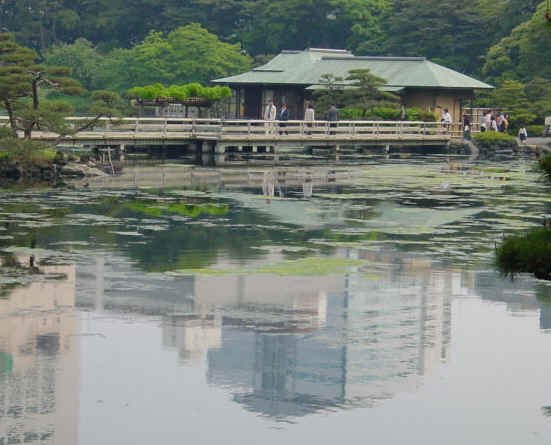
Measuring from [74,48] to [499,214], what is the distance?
4866 centimetres

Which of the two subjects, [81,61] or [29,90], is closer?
[29,90]

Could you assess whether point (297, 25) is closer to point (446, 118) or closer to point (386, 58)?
point (386, 58)

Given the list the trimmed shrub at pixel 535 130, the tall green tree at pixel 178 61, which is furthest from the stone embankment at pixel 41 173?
the tall green tree at pixel 178 61

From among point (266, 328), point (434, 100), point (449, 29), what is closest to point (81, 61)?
point (449, 29)

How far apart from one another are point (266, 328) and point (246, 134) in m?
31.2

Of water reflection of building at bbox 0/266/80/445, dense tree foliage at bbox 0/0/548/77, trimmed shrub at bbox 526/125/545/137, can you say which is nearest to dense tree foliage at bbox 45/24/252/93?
dense tree foliage at bbox 0/0/548/77

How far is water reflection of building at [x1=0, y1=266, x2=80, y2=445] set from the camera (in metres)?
10.1

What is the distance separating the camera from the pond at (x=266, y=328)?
10520mm

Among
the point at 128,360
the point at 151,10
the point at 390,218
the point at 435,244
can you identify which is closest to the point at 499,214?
the point at 390,218

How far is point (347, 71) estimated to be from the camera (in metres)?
55.7

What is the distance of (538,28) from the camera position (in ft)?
189

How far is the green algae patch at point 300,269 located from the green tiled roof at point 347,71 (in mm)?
35608

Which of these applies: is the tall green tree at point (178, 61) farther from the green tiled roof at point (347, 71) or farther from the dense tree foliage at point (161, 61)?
the green tiled roof at point (347, 71)

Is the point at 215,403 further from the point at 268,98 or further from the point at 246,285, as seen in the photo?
the point at 268,98
